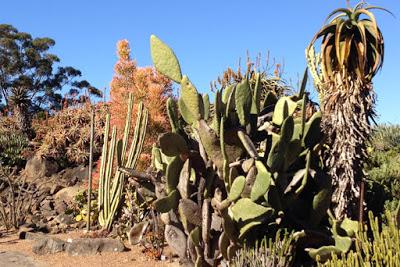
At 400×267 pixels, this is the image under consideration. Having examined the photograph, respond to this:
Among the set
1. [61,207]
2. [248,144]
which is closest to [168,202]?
[248,144]

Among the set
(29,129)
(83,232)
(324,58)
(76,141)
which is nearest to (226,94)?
(324,58)

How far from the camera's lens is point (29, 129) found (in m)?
18.2

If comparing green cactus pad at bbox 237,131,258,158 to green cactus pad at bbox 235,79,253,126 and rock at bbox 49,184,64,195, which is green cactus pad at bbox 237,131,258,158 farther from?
rock at bbox 49,184,64,195

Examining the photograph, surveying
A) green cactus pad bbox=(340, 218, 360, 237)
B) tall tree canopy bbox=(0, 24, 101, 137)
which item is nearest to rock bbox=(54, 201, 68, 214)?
green cactus pad bbox=(340, 218, 360, 237)

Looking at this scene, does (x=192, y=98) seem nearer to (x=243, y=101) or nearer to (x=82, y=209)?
(x=243, y=101)

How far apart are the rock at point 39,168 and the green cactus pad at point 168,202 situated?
985cm

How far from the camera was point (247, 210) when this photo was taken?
5238 millimetres

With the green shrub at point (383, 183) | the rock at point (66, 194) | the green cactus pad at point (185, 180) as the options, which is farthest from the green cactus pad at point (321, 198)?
the rock at point (66, 194)

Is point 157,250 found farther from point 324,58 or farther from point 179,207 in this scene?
point 324,58

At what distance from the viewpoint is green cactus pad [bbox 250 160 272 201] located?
5105 mm

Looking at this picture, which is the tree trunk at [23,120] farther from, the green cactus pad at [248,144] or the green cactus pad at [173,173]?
the green cactus pad at [248,144]

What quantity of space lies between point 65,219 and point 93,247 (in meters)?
2.90

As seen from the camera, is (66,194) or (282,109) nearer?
(282,109)

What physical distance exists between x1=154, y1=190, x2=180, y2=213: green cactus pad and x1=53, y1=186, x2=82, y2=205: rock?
6.62 metres
